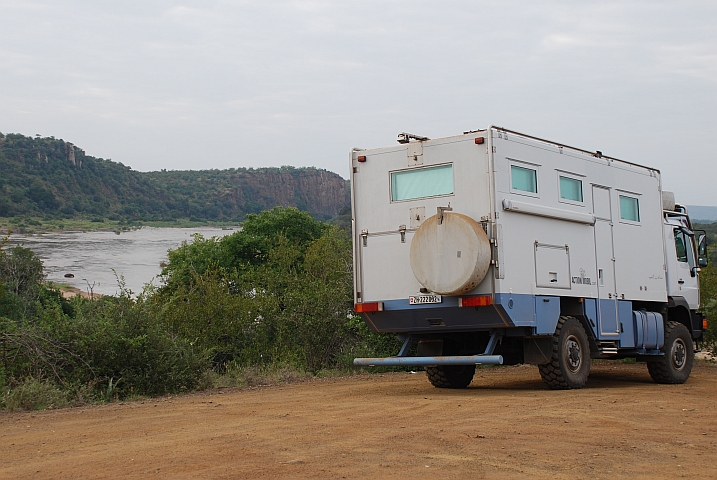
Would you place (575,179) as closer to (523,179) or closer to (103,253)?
(523,179)

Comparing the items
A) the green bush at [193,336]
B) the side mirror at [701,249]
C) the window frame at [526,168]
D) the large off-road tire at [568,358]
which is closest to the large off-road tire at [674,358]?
the side mirror at [701,249]

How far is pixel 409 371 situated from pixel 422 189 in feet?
22.8

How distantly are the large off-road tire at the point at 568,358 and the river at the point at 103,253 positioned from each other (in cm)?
3600

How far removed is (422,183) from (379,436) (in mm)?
5339

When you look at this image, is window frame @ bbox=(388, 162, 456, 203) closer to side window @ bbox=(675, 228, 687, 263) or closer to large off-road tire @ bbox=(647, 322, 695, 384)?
large off-road tire @ bbox=(647, 322, 695, 384)

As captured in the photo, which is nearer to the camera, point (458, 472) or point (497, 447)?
point (458, 472)

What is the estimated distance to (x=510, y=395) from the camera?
12875mm

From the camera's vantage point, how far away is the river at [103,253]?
5178 cm

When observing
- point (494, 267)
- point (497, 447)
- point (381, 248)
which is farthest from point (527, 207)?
point (497, 447)

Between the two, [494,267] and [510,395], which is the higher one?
[494,267]

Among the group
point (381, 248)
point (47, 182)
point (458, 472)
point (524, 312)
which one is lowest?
point (458, 472)

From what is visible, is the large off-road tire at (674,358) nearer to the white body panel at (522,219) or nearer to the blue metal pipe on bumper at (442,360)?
the white body panel at (522,219)

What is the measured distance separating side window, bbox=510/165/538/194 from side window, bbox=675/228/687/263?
5.11 m

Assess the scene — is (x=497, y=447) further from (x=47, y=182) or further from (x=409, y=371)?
(x=47, y=182)
